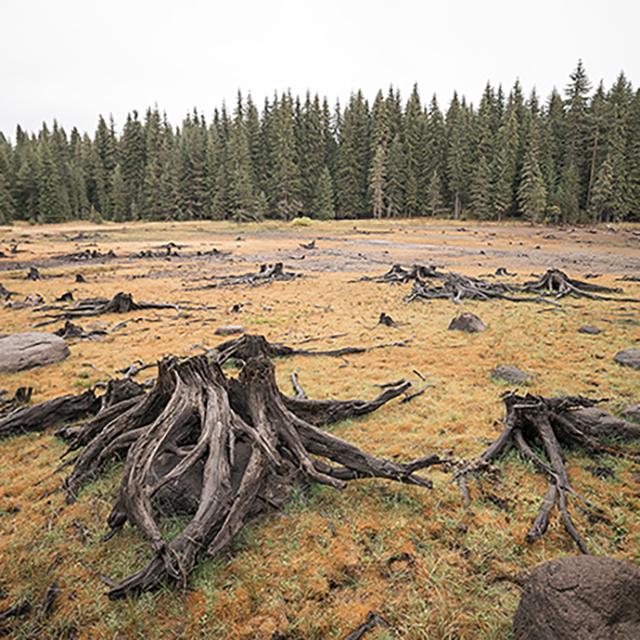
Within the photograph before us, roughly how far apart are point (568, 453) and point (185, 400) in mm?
4235

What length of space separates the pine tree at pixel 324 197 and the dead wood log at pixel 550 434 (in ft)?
188

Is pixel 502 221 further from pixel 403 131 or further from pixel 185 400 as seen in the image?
pixel 185 400

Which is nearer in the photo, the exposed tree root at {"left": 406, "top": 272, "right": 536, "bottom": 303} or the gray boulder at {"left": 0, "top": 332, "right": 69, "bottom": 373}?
the gray boulder at {"left": 0, "top": 332, "right": 69, "bottom": 373}

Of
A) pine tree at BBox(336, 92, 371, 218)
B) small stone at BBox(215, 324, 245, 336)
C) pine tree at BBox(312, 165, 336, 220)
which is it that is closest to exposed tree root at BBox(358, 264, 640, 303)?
small stone at BBox(215, 324, 245, 336)

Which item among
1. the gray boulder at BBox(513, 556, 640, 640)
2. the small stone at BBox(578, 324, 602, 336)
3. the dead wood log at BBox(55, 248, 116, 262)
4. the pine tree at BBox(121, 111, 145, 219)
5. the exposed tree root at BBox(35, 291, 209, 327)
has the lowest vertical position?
the small stone at BBox(578, 324, 602, 336)

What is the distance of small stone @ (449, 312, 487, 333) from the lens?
1022cm

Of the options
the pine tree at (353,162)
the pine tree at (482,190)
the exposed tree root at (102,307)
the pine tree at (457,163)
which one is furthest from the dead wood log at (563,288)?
the pine tree at (353,162)

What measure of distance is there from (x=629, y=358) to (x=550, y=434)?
4.32 meters

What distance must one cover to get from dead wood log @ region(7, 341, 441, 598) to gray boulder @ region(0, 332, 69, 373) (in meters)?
4.18

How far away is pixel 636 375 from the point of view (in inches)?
282

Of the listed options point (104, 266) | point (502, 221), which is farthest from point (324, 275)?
point (502, 221)

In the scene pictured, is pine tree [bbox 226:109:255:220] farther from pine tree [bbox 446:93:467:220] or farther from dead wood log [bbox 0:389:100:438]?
dead wood log [bbox 0:389:100:438]

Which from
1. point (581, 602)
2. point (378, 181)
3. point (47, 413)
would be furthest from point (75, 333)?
point (378, 181)

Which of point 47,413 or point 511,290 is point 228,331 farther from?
point 511,290
